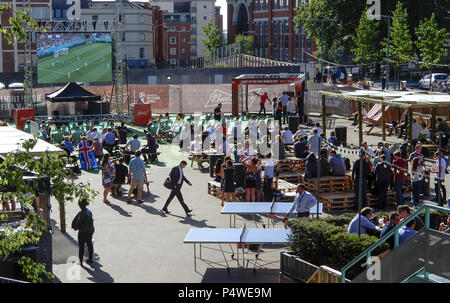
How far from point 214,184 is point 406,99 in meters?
10.9

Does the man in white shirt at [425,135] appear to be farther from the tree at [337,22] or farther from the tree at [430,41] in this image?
the tree at [337,22]

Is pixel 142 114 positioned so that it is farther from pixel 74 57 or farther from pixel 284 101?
pixel 284 101

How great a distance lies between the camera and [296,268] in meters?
13.0

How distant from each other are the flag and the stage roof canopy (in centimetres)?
1286

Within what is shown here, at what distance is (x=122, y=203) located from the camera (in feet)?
69.5

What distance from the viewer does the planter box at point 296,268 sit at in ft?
41.8

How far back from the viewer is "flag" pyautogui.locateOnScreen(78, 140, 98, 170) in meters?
26.7

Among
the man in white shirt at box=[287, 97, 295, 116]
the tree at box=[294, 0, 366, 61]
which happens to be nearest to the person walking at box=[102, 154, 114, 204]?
the man in white shirt at box=[287, 97, 295, 116]

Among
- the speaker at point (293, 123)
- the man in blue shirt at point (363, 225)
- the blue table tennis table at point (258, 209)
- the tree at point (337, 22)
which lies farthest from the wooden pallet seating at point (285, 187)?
the tree at point (337, 22)

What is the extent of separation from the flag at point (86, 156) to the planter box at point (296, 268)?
14.6 m

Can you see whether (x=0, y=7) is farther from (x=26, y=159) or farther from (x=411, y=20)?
(x=411, y=20)

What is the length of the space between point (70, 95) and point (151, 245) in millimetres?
24878

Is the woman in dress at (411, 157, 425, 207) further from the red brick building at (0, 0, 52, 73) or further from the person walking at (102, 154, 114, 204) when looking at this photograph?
the red brick building at (0, 0, 52, 73)

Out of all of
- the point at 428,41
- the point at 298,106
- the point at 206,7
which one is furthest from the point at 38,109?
the point at 206,7
